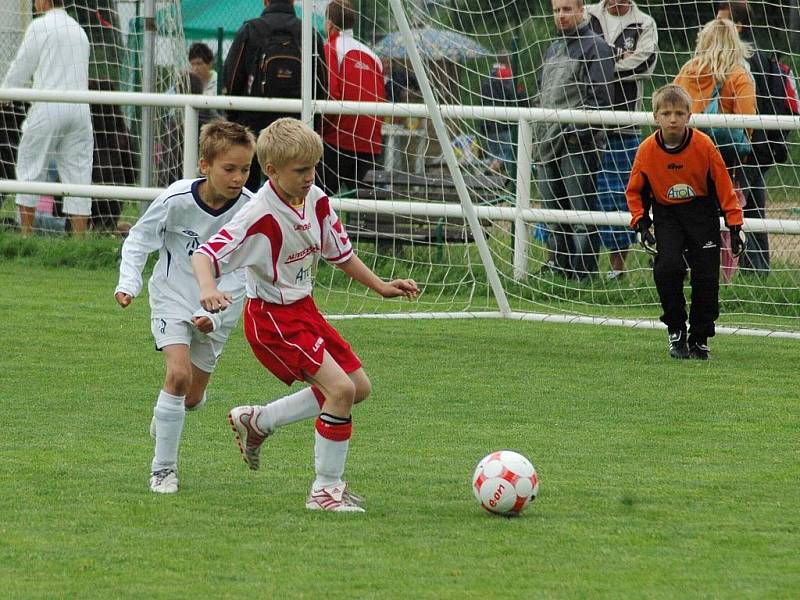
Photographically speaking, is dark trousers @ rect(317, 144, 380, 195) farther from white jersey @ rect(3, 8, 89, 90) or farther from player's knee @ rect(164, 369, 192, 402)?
player's knee @ rect(164, 369, 192, 402)

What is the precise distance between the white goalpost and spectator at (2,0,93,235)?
665 millimetres

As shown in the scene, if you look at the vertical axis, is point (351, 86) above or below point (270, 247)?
above

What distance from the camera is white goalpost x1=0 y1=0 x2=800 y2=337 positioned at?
987 cm

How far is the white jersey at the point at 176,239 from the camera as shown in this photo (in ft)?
18.4

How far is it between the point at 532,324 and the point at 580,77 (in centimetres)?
170

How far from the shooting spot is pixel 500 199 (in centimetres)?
1068

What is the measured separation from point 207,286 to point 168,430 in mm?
656

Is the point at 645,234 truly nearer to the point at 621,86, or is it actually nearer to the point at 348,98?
the point at 621,86

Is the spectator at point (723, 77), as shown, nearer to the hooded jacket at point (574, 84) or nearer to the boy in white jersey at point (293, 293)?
the hooded jacket at point (574, 84)

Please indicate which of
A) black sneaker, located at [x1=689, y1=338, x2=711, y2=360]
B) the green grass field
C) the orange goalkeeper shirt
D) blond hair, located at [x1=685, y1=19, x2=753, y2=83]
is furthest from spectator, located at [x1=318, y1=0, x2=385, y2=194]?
black sneaker, located at [x1=689, y1=338, x2=711, y2=360]

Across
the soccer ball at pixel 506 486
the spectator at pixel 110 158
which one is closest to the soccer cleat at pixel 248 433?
the soccer ball at pixel 506 486

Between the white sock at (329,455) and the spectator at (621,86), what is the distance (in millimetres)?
5522

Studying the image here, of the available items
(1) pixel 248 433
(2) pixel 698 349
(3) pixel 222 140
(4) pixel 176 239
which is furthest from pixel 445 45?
(1) pixel 248 433

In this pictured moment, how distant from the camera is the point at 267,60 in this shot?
1169cm
